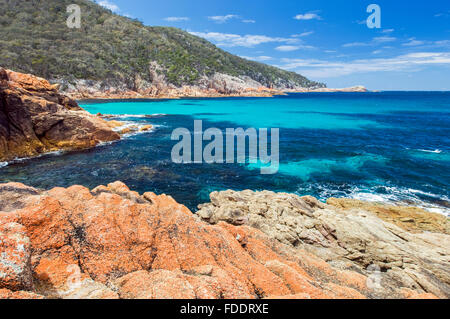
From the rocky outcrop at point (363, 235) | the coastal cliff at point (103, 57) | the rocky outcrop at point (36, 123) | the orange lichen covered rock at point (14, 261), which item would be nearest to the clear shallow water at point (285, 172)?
the rocky outcrop at point (36, 123)

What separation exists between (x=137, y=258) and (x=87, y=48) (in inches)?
5105

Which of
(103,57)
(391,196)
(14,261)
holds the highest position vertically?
(103,57)

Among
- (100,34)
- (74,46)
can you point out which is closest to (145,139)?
(74,46)

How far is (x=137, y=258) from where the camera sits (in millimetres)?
6297

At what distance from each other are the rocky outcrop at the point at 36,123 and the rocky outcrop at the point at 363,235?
2303cm

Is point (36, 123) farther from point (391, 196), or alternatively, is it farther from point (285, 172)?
point (391, 196)

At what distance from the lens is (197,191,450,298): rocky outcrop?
923cm

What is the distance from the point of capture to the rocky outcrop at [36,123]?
24.9m

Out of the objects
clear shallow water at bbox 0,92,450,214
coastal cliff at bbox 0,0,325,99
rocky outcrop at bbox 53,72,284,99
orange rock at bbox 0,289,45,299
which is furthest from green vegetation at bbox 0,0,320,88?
orange rock at bbox 0,289,45,299

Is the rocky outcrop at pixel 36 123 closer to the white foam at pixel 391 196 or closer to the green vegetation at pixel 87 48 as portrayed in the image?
the white foam at pixel 391 196

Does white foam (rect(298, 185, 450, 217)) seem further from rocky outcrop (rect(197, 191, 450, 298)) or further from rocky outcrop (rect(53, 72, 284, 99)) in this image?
rocky outcrop (rect(53, 72, 284, 99))

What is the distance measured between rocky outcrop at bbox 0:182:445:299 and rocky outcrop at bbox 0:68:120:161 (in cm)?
2280

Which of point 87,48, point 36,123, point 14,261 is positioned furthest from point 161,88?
point 14,261

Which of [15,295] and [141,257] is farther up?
[15,295]
